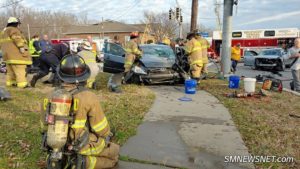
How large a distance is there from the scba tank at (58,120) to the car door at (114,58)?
28.9 feet

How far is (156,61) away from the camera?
10.6m

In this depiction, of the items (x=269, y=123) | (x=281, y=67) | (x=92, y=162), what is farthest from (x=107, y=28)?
(x=92, y=162)

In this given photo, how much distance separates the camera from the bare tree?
60.9 meters

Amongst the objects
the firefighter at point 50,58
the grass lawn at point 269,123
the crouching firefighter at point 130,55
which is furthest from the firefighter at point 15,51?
the grass lawn at point 269,123

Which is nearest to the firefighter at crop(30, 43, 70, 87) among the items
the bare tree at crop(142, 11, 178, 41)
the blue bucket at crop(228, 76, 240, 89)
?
the blue bucket at crop(228, 76, 240, 89)

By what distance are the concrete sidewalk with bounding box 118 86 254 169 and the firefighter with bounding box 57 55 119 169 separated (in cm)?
68

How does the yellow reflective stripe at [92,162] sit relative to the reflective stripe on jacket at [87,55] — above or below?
below

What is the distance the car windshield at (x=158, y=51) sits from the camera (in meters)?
11.5

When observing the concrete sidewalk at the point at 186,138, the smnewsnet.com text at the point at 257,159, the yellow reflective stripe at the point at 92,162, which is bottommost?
the smnewsnet.com text at the point at 257,159

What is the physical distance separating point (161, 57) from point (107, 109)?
15.8 ft

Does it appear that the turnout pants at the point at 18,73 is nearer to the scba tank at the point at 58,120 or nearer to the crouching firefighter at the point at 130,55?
the crouching firefighter at the point at 130,55

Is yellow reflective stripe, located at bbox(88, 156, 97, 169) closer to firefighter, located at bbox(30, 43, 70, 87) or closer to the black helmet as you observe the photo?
the black helmet

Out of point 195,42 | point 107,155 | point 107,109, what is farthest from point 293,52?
point 107,155

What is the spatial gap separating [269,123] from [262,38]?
2849 centimetres
